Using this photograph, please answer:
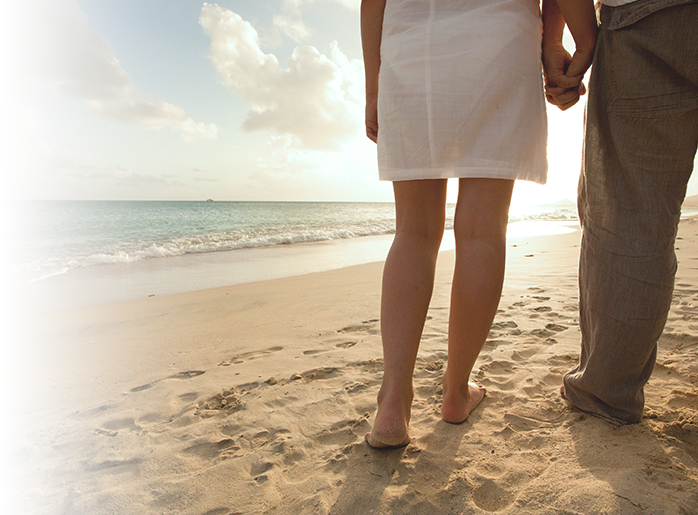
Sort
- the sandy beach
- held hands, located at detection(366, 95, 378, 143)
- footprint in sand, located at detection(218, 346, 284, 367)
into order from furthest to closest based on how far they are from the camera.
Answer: footprint in sand, located at detection(218, 346, 284, 367)
held hands, located at detection(366, 95, 378, 143)
the sandy beach

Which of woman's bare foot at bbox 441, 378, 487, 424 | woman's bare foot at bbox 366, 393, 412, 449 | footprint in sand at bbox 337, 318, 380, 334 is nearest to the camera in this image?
woman's bare foot at bbox 366, 393, 412, 449

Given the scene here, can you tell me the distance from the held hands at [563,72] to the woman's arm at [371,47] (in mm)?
557

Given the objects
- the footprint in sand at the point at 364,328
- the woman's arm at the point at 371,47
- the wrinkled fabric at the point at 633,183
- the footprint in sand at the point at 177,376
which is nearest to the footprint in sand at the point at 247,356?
the footprint in sand at the point at 177,376

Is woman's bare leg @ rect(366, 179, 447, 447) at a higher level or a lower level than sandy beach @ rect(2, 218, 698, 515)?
higher

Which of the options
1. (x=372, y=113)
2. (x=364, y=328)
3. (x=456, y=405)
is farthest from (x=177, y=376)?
(x=372, y=113)

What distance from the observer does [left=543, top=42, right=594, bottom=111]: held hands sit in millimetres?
1174

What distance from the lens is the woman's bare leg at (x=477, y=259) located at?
3.68 feet

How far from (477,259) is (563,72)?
0.70m

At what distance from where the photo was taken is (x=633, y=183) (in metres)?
1.07

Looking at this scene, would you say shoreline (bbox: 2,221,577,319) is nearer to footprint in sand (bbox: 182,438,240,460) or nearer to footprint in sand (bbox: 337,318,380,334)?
footprint in sand (bbox: 337,318,380,334)

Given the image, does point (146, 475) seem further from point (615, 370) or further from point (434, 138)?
point (615, 370)

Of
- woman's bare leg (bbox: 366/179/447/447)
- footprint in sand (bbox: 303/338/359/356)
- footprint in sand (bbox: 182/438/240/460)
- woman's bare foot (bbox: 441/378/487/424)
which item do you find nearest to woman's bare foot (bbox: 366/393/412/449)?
woman's bare leg (bbox: 366/179/447/447)

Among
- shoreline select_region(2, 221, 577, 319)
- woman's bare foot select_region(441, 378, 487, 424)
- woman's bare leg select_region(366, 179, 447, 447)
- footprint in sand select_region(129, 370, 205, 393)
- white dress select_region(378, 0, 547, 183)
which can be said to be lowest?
shoreline select_region(2, 221, 577, 319)

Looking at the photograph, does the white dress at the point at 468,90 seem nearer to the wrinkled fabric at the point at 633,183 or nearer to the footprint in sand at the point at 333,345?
the wrinkled fabric at the point at 633,183
